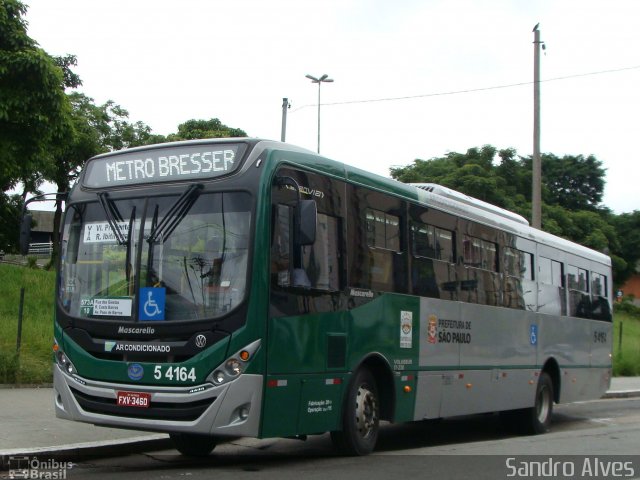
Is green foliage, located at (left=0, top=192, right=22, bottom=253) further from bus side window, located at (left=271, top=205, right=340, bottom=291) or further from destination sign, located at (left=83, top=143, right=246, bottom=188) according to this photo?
bus side window, located at (left=271, top=205, right=340, bottom=291)

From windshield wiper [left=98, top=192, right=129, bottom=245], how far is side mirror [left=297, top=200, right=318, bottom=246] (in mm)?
1840

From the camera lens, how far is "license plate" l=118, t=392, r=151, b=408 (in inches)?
308

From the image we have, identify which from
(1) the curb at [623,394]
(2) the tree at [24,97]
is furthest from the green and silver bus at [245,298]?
(1) the curb at [623,394]

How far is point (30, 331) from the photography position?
637 inches

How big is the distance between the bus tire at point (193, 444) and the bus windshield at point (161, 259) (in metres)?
1.90

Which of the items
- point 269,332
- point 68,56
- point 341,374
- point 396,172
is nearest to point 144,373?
point 269,332

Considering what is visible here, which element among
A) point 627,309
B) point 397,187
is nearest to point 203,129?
point 397,187

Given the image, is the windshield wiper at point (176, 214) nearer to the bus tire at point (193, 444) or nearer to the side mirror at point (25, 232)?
the side mirror at point (25, 232)

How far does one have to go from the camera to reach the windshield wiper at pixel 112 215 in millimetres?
8375

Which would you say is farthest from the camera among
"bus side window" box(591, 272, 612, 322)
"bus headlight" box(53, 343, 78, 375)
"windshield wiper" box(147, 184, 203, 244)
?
"bus side window" box(591, 272, 612, 322)

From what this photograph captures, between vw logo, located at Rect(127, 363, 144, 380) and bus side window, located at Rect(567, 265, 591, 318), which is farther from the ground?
bus side window, located at Rect(567, 265, 591, 318)

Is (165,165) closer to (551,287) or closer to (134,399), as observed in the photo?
(134,399)

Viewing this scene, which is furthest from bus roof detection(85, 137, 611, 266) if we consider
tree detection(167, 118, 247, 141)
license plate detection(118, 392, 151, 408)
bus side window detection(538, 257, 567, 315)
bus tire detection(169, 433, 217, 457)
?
tree detection(167, 118, 247, 141)

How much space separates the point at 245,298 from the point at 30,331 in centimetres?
996
